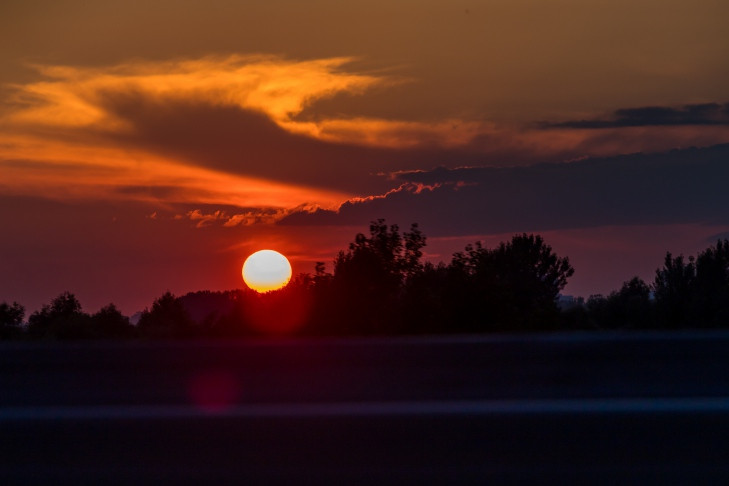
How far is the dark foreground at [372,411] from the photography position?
20.8 feet

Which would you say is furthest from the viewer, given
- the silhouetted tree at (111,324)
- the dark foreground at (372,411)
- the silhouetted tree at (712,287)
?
the silhouetted tree at (712,287)

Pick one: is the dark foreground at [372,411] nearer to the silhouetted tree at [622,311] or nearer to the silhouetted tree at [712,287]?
the silhouetted tree at [712,287]

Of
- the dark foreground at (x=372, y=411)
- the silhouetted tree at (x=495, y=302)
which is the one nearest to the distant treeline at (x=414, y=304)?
the silhouetted tree at (x=495, y=302)

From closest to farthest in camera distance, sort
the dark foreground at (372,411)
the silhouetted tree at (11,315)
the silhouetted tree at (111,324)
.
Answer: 1. the dark foreground at (372,411)
2. the silhouetted tree at (111,324)
3. the silhouetted tree at (11,315)

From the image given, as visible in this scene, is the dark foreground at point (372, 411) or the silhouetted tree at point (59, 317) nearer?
the dark foreground at point (372, 411)

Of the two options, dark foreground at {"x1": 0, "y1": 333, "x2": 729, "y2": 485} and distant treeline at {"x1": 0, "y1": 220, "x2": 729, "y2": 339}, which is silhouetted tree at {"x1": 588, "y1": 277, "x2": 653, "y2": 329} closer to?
distant treeline at {"x1": 0, "y1": 220, "x2": 729, "y2": 339}

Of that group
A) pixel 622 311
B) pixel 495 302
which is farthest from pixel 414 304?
pixel 622 311

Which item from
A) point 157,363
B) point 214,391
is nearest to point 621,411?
point 214,391

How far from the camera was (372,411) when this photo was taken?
703cm

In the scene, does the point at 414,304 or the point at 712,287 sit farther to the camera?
the point at 712,287

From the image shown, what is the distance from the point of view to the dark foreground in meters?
6.35

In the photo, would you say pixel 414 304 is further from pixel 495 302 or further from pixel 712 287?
pixel 712 287

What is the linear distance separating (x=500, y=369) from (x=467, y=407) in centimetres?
71

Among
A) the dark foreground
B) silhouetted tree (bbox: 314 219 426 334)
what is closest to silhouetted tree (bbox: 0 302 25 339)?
silhouetted tree (bbox: 314 219 426 334)
